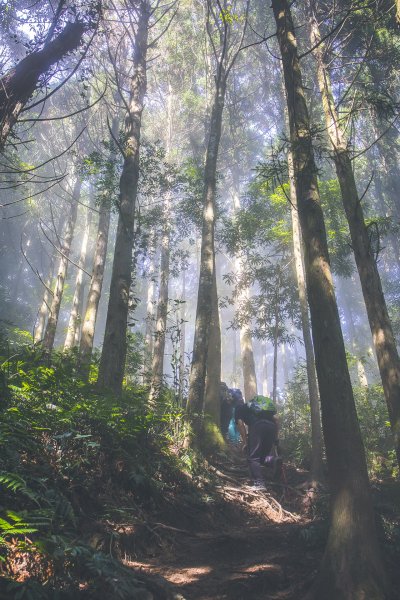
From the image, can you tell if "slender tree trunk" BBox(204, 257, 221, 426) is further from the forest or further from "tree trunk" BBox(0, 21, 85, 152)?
"tree trunk" BBox(0, 21, 85, 152)

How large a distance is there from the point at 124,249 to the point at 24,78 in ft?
12.0

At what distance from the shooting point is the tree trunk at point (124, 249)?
6742 mm

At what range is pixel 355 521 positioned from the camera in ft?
10.6

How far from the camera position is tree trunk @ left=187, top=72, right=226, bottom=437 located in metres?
7.48

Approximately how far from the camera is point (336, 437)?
353 cm

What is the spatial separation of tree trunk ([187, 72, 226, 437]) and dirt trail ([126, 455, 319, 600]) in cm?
212

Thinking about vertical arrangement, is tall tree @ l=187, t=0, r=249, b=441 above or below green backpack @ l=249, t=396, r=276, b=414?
above

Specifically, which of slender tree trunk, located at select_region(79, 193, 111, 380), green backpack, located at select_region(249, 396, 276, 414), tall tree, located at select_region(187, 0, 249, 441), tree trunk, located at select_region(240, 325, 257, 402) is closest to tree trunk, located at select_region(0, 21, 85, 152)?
tall tree, located at select_region(187, 0, 249, 441)

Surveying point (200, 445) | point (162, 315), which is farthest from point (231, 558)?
point (162, 315)

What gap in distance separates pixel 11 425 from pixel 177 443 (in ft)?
11.5

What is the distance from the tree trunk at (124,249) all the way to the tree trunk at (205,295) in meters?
1.61

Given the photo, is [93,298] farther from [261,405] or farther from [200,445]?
[261,405]

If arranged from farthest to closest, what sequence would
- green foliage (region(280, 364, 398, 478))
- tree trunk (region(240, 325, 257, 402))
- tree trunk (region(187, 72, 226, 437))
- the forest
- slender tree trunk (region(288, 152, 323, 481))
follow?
tree trunk (region(240, 325, 257, 402)) < green foliage (region(280, 364, 398, 478)) < slender tree trunk (region(288, 152, 323, 481)) < tree trunk (region(187, 72, 226, 437)) < the forest

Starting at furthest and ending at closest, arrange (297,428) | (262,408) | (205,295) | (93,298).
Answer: (93,298) → (297,428) → (205,295) → (262,408)
